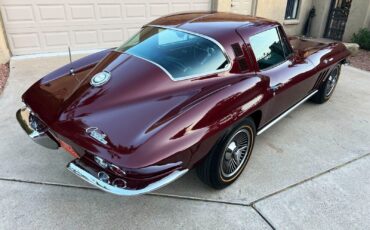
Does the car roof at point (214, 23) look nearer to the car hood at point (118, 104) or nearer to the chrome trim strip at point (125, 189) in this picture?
the car hood at point (118, 104)

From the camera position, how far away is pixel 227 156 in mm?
2664

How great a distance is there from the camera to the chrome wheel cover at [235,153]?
265 centimetres

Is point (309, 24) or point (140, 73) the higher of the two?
point (140, 73)

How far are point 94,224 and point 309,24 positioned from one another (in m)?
9.39

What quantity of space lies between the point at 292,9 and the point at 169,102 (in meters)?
8.35

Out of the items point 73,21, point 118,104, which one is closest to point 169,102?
point 118,104

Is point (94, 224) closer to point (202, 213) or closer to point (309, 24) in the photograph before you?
point (202, 213)

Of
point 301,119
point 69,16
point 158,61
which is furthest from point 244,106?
point 69,16

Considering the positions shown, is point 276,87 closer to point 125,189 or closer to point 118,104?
point 118,104

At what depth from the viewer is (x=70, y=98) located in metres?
2.51

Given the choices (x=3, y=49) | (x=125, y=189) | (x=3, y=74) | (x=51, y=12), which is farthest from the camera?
(x=51, y=12)

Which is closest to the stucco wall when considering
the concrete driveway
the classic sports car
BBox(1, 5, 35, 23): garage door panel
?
the classic sports car

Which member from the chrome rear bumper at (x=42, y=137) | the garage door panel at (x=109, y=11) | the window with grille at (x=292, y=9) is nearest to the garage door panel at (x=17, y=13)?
the garage door panel at (x=109, y=11)

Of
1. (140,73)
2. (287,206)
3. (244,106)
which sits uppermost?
(140,73)
